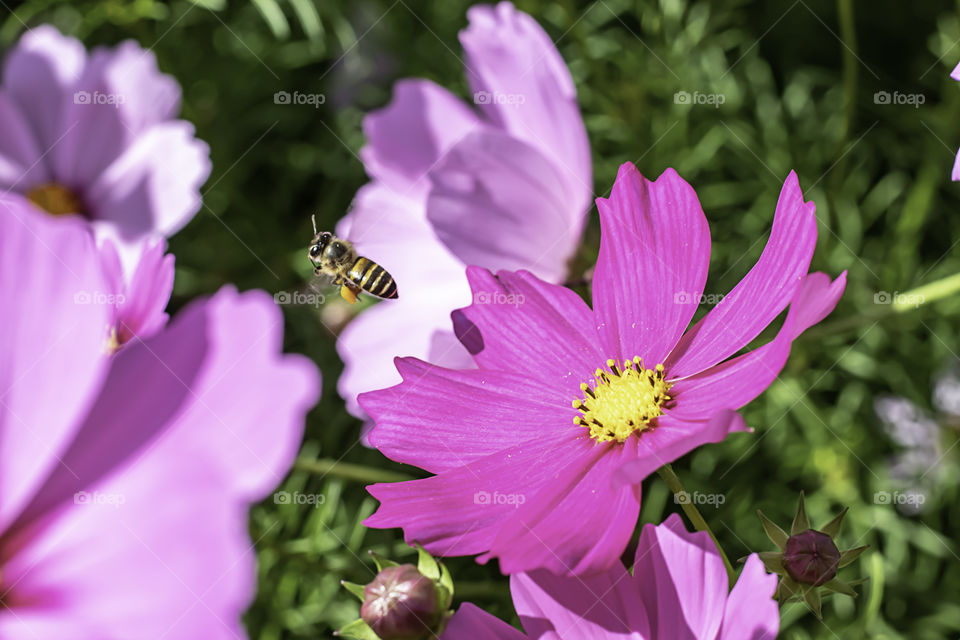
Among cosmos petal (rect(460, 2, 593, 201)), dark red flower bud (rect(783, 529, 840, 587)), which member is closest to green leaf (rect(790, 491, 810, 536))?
dark red flower bud (rect(783, 529, 840, 587))

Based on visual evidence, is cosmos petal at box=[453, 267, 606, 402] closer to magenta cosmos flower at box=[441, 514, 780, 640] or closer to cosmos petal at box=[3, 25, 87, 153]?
magenta cosmos flower at box=[441, 514, 780, 640]

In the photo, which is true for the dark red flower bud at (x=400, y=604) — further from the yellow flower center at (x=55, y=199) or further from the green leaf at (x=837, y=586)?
the yellow flower center at (x=55, y=199)

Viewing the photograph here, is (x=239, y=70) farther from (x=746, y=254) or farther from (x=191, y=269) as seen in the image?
(x=746, y=254)

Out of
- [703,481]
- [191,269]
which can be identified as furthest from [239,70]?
[703,481]

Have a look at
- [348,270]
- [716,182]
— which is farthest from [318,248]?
[716,182]

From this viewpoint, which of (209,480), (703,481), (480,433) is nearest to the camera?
(209,480)

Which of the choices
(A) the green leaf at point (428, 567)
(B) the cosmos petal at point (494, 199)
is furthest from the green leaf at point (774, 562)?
(B) the cosmos petal at point (494, 199)

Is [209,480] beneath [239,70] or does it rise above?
above
